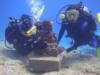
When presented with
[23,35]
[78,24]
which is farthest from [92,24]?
[23,35]

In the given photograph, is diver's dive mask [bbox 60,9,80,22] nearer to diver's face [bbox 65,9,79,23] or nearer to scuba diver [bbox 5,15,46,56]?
diver's face [bbox 65,9,79,23]

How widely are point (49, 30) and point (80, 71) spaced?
1317 mm

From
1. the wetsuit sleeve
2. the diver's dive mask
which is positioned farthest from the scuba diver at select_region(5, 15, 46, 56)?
the wetsuit sleeve

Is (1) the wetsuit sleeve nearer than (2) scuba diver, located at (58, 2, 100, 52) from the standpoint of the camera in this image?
No

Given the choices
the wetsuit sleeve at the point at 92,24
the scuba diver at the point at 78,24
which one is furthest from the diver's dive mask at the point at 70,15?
the wetsuit sleeve at the point at 92,24

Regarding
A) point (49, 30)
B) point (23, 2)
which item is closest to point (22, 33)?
point (49, 30)

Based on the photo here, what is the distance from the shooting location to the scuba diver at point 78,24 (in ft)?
17.5

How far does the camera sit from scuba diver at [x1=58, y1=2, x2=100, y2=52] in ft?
17.5

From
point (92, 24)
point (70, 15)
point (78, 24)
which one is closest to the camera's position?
point (70, 15)

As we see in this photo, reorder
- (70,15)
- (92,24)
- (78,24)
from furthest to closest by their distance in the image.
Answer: (92,24), (78,24), (70,15)

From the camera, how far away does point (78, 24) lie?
5445 millimetres

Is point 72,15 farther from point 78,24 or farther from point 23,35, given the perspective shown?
point 23,35

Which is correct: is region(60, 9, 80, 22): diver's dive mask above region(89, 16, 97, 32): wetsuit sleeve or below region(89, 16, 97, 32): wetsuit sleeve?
above

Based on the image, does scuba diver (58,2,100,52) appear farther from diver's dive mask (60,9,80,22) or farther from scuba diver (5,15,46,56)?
scuba diver (5,15,46,56)
